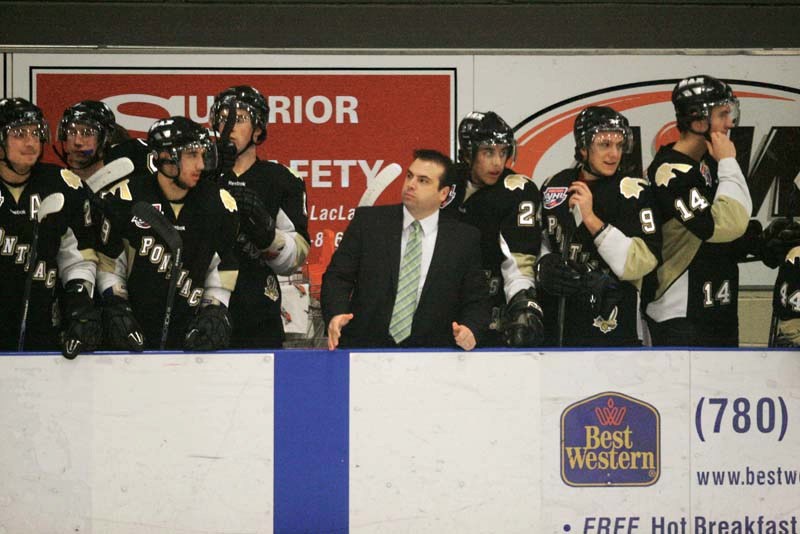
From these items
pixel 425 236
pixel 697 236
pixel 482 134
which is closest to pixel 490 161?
pixel 482 134

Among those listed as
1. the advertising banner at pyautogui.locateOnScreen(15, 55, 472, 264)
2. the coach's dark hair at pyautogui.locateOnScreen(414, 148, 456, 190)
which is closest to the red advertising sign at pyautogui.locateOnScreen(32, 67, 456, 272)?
the advertising banner at pyautogui.locateOnScreen(15, 55, 472, 264)

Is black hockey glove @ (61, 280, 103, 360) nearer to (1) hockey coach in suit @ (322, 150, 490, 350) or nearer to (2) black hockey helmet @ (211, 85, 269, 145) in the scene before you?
(1) hockey coach in suit @ (322, 150, 490, 350)

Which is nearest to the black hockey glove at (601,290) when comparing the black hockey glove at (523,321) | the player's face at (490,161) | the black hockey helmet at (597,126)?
the black hockey glove at (523,321)

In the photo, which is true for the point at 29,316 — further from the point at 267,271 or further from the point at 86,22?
the point at 86,22

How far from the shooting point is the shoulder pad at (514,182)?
4.98 metres

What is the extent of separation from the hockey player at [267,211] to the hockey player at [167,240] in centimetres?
25

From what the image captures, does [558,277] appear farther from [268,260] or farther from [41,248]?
[41,248]

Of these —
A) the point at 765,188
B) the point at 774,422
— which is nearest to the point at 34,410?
the point at 774,422

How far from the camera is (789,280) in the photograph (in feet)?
15.7

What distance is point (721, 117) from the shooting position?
496cm

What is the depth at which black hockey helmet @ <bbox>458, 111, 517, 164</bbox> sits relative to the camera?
16.5ft

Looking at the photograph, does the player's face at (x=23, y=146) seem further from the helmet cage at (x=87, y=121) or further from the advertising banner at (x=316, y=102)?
the advertising banner at (x=316, y=102)

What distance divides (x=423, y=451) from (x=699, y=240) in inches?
65.6

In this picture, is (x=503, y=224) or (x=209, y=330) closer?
(x=209, y=330)
